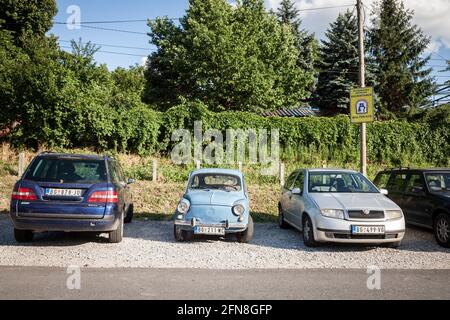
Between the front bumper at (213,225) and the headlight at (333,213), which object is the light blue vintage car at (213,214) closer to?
the front bumper at (213,225)

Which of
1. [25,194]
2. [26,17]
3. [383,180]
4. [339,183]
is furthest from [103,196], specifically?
[26,17]

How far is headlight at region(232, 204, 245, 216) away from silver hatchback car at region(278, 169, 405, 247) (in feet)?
4.36

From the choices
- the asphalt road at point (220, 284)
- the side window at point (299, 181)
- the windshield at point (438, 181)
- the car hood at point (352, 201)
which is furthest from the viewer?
the side window at point (299, 181)

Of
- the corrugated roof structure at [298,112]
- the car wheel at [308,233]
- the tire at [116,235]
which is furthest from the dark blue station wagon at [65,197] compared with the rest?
the corrugated roof structure at [298,112]

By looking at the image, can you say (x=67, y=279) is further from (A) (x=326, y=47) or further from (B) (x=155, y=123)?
(A) (x=326, y=47)

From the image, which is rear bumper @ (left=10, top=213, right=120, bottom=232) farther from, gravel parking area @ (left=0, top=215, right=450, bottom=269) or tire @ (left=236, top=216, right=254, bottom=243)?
tire @ (left=236, top=216, right=254, bottom=243)

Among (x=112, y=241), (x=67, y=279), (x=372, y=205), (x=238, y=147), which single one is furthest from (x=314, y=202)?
(x=238, y=147)

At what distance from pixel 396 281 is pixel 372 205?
7.24 feet

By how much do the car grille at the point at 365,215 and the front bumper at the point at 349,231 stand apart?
0.23 ft

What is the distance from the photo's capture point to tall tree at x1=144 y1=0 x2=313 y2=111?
23.7 m

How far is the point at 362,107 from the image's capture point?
1185cm

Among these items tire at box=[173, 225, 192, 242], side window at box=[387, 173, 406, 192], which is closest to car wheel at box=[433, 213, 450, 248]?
side window at box=[387, 173, 406, 192]

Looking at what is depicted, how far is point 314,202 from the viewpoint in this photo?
7.67 metres

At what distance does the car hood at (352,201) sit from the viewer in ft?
24.1
